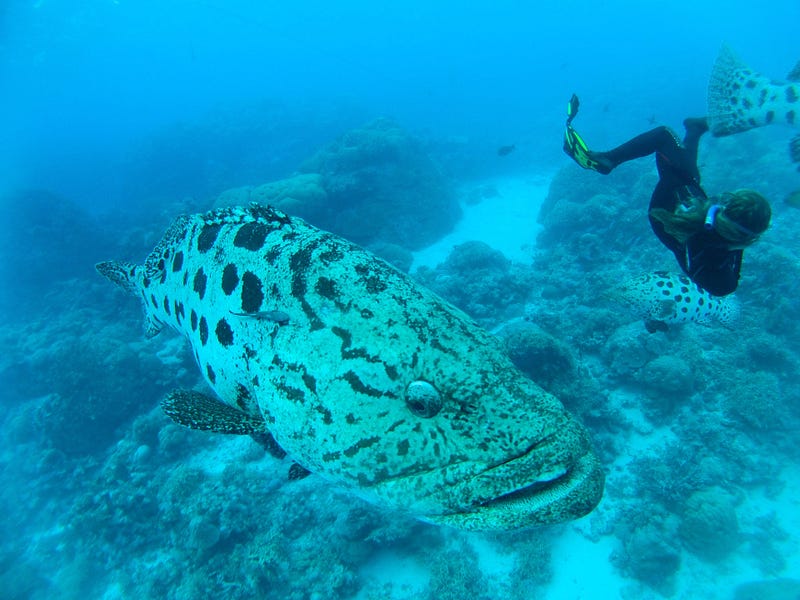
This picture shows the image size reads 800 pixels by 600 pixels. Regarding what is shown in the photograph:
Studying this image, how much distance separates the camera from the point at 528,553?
6.32 meters

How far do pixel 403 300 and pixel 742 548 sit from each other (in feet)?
26.3

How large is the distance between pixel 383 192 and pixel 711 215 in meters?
15.6

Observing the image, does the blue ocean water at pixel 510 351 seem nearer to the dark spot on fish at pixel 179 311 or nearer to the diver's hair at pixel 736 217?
the diver's hair at pixel 736 217

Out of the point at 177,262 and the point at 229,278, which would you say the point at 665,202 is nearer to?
the point at 229,278

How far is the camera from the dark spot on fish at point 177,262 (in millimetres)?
3309

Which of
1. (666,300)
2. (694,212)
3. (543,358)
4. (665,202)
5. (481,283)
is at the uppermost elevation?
(694,212)

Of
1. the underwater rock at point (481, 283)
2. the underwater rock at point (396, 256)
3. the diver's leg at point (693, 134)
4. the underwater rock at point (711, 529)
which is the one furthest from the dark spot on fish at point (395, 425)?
the underwater rock at point (396, 256)

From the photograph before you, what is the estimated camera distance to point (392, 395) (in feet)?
6.08

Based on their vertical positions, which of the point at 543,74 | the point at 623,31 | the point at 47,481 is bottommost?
the point at 47,481

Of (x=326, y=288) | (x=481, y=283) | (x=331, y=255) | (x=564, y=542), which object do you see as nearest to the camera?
(x=326, y=288)

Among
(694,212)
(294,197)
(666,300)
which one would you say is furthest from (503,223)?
(694,212)

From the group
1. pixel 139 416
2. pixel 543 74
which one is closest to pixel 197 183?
pixel 139 416

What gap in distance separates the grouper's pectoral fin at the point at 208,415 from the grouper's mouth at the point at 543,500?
137 cm

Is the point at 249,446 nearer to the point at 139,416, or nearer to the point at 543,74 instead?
the point at 139,416
